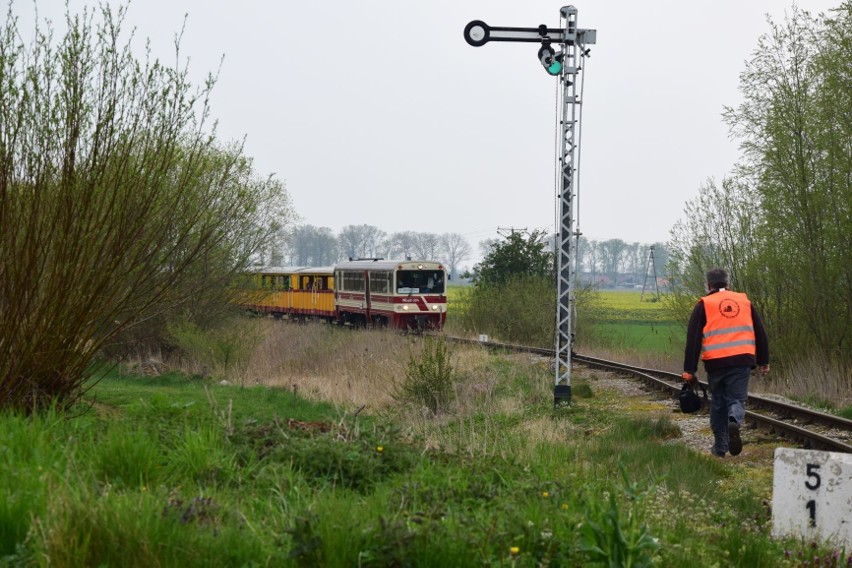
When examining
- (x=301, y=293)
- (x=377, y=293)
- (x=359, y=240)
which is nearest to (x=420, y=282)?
(x=377, y=293)

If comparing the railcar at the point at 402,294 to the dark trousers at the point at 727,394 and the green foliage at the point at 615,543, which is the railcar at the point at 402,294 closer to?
the dark trousers at the point at 727,394

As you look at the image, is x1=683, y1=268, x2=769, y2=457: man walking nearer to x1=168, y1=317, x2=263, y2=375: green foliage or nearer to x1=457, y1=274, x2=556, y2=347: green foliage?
x1=168, y1=317, x2=263, y2=375: green foliage

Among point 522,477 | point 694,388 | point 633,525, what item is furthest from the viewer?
point 694,388

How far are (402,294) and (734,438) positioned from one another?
22.6 meters

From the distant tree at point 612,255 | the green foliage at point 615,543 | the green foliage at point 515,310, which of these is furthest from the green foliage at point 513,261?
the distant tree at point 612,255

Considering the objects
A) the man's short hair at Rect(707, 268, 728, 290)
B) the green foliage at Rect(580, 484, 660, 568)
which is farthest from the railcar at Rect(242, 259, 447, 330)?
the green foliage at Rect(580, 484, 660, 568)

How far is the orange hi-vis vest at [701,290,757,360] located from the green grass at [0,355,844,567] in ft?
3.43

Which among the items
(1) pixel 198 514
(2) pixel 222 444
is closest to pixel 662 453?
(2) pixel 222 444

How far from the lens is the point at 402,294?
31.4 m

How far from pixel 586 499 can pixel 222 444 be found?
2.85 m

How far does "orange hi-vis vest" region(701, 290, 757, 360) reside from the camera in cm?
899

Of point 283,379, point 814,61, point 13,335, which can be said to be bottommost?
point 283,379

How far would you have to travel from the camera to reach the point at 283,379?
1936cm

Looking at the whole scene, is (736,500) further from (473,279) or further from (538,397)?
(473,279)
